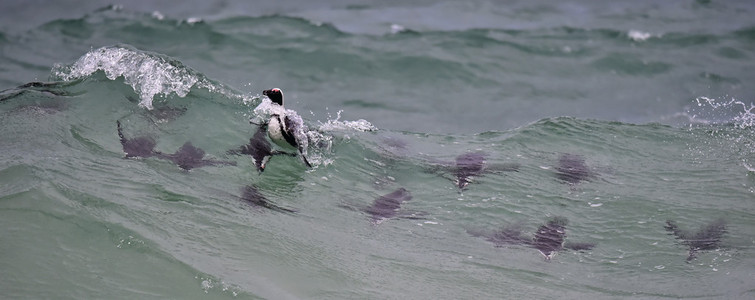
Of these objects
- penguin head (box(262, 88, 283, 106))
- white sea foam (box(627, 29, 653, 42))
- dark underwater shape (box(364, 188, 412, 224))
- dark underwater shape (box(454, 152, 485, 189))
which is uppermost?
white sea foam (box(627, 29, 653, 42))

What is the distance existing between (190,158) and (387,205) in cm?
201

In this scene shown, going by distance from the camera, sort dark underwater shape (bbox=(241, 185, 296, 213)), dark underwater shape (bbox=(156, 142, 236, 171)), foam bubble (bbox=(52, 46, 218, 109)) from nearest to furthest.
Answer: dark underwater shape (bbox=(241, 185, 296, 213))
dark underwater shape (bbox=(156, 142, 236, 171))
foam bubble (bbox=(52, 46, 218, 109))

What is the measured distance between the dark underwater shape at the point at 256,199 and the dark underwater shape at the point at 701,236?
3540 millimetres

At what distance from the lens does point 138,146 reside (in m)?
8.59

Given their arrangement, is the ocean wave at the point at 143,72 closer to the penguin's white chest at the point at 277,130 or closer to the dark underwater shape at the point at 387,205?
the penguin's white chest at the point at 277,130

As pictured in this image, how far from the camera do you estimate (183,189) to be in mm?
7742

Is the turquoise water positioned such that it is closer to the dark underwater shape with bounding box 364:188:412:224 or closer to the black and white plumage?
the dark underwater shape with bounding box 364:188:412:224

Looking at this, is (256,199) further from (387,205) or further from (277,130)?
(387,205)

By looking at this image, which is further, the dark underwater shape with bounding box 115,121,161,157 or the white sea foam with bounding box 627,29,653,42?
the white sea foam with bounding box 627,29,653,42

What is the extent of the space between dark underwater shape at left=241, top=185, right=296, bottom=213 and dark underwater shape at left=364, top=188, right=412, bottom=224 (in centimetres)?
75

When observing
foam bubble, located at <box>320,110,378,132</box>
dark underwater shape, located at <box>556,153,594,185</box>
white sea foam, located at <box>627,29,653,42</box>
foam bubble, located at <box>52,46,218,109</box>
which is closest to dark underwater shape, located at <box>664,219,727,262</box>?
dark underwater shape, located at <box>556,153,594,185</box>

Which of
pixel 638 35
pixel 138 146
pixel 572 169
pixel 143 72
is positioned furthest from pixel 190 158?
pixel 638 35

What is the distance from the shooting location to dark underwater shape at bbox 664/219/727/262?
780cm

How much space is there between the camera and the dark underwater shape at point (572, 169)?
30.1 ft
